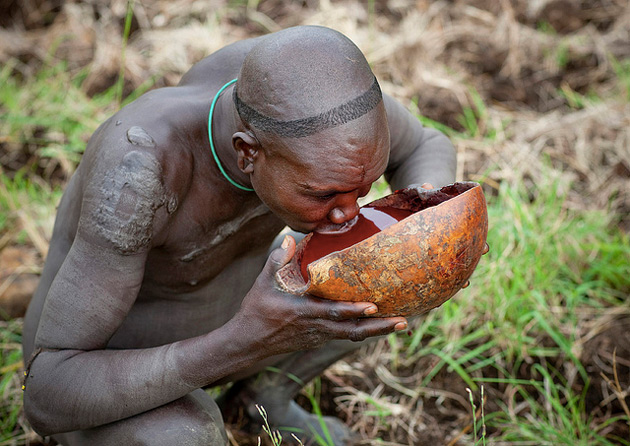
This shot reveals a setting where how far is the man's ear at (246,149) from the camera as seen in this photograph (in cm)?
194

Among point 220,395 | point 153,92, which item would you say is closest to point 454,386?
point 220,395

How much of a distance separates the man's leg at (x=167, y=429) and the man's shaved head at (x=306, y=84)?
0.85m

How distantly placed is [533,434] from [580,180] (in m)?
1.91

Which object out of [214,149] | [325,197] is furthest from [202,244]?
[325,197]

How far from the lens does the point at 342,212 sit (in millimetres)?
1980

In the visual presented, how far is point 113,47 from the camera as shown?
528 centimetres

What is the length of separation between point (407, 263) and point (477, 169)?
8.47 ft

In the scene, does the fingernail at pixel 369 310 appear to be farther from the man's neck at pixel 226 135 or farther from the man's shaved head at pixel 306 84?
the man's neck at pixel 226 135

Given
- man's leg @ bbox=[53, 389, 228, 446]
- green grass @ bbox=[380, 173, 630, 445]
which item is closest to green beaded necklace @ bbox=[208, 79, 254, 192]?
man's leg @ bbox=[53, 389, 228, 446]

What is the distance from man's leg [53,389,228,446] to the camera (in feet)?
6.79

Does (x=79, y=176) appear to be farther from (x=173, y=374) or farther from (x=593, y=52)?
(x=593, y=52)

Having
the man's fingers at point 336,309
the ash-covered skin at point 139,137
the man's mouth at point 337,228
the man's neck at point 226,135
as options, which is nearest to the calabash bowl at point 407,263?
the man's fingers at point 336,309

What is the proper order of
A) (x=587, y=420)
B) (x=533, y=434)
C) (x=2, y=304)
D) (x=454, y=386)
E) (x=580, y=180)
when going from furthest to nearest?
1. (x=580, y=180)
2. (x=2, y=304)
3. (x=454, y=386)
4. (x=587, y=420)
5. (x=533, y=434)

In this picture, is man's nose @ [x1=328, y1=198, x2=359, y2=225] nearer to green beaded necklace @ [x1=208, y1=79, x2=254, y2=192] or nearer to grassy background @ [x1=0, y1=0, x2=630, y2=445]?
green beaded necklace @ [x1=208, y1=79, x2=254, y2=192]
